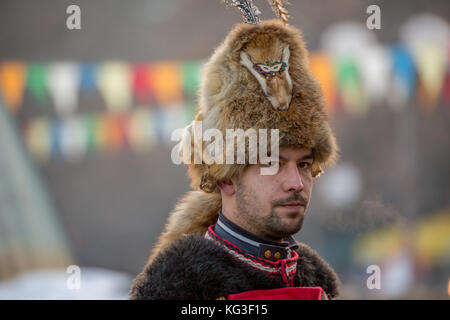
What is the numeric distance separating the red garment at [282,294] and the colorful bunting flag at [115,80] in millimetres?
3886

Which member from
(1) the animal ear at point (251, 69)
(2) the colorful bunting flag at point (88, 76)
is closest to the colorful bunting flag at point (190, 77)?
(2) the colorful bunting flag at point (88, 76)

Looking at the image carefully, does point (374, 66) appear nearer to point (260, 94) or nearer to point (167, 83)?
point (167, 83)

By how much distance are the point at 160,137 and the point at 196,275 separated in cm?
424

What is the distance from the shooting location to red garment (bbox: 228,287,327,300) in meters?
1.88

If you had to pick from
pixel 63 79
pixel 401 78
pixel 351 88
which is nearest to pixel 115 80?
pixel 63 79

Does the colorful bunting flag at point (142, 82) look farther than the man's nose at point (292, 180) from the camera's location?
Yes

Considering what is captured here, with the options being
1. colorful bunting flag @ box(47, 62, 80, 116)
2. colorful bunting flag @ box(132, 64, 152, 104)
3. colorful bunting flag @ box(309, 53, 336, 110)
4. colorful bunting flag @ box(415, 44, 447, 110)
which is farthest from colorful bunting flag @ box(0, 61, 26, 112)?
colorful bunting flag @ box(415, 44, 447, 110)

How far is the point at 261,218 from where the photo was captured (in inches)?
80.3

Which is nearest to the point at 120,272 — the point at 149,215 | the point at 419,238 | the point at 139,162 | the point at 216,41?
the point at 149,215

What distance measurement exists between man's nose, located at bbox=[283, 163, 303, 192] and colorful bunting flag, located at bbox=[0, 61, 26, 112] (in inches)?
166

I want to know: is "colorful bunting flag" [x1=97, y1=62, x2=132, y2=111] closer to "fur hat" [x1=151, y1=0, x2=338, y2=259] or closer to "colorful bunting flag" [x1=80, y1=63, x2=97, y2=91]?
"colorful bunting flag" [x1=80, y1=63, x2=97, y2=91]

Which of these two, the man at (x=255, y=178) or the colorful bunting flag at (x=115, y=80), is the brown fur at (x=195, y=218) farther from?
the colorful bunting flag at (x=115, y=80)

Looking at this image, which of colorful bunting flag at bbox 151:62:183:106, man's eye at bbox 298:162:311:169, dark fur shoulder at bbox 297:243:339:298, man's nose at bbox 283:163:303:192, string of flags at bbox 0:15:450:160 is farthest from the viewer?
colorful bunting flag at bbox 151:62:183:106

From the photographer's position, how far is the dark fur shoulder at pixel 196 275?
1.87 m
